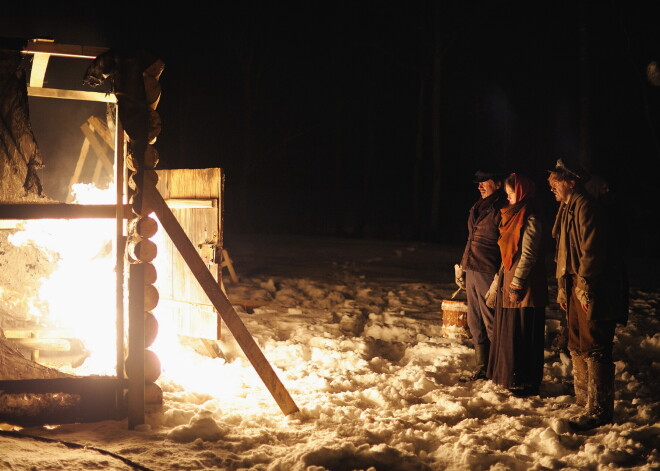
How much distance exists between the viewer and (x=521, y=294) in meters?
5.93

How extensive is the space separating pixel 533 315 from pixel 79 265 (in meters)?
→ 4.89

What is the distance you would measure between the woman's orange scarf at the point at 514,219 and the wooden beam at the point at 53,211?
3609 millimetres

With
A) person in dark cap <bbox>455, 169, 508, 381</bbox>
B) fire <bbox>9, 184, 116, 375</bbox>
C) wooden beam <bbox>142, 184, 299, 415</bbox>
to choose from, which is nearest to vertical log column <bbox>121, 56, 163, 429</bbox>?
wooden beam <bbox>142, 184, 299, 415</bbox>

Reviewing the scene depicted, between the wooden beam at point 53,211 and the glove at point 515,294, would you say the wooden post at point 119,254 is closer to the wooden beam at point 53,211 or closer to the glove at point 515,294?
the wooden beam at point 53,211

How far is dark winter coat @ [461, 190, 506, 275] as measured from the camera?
640 centimetres

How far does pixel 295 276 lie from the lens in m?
12.7

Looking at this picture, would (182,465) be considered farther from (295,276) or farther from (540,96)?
(540,96)

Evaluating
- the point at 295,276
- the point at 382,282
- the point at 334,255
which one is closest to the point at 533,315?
the point at 382,282

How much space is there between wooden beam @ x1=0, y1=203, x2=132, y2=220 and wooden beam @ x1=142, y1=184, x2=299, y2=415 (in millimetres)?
408

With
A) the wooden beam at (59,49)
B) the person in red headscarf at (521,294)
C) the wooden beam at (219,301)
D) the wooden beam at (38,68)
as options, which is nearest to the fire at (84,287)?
the wooden beam at (38,68)

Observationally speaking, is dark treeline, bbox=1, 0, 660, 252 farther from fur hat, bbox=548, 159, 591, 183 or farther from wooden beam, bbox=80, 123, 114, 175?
fur hat, bbox=548, 159, 591, 183

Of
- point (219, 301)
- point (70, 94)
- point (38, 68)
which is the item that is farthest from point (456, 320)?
point (38, 68)

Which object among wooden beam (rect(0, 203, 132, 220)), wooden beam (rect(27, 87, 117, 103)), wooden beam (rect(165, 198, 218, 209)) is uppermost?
wooden beam (rect(27, 87, 117, 103))

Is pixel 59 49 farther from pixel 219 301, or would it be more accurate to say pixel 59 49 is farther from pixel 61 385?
pixel 61 385
